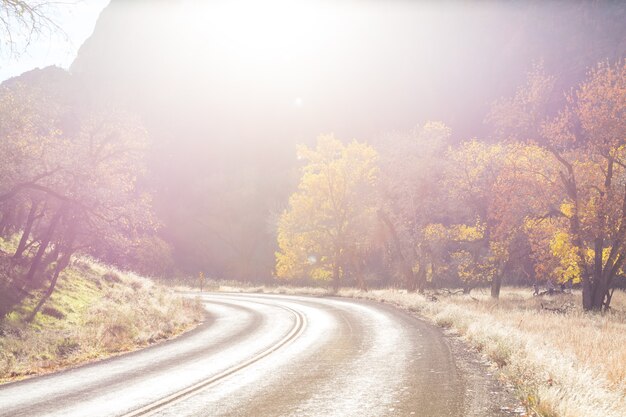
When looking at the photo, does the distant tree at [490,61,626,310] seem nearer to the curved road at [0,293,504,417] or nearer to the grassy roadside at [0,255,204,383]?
the curved road at [0,293,504,417]

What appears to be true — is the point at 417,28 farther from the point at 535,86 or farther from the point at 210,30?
the point at 535,86

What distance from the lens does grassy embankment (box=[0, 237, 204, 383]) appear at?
39.0 ft

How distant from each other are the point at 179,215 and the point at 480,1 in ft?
329

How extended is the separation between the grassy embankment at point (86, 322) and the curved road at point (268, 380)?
1.07 meters

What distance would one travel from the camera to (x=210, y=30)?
167 m

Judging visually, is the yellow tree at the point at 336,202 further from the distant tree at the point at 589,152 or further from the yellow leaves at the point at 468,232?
the distant tree at the point at 589,152

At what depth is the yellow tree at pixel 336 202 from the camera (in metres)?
37.8

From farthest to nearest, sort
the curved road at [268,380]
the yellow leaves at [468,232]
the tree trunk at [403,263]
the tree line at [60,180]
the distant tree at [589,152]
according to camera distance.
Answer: the tree trunk at [403,263]
the yellow leaves at [468,232]
the distant tree at [589,152]
the tree line at [60,180]
the curved road at [268,380]

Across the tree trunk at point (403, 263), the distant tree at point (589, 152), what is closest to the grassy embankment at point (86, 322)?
the tree trunk at point (403, 263)

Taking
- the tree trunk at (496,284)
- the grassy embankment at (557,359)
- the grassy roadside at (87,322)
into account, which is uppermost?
the tree trunk at (496,284)

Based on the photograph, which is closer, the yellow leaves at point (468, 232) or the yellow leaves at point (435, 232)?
the yellow leaves at point (468, 232)

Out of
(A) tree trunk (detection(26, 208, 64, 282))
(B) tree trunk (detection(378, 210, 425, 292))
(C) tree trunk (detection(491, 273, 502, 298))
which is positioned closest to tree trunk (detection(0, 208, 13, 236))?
(A) tree trunk (detection(26, 208, 64, 282))

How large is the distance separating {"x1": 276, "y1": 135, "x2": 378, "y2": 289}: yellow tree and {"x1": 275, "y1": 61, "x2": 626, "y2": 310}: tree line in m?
0.09

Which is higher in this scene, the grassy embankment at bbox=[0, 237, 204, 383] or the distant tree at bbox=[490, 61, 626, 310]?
the distant tree at bbox=[490, 61, 626, 310]
